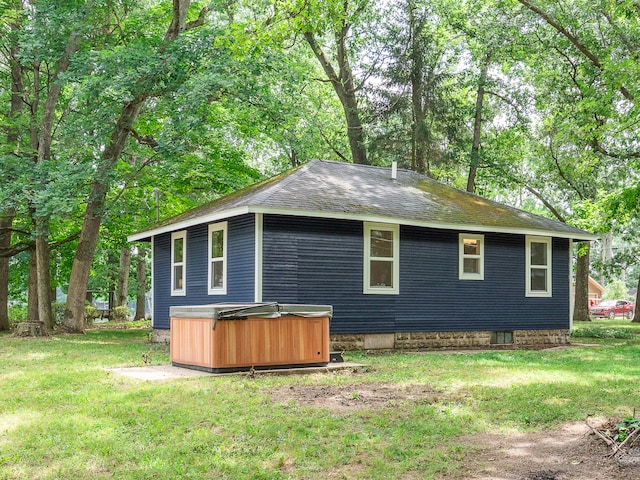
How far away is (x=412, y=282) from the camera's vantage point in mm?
16656

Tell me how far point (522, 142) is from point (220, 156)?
45.2ft

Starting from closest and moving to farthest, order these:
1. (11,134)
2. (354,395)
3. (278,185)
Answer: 1. (354,395)
2. (278,185)
3. (11,134)

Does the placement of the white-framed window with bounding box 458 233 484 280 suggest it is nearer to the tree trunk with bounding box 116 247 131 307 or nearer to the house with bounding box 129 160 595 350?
the house with bounding box 129 160 595 350

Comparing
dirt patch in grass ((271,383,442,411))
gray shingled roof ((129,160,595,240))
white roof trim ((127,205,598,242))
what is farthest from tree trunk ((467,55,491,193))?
dirt patch in grass ((271,383,442,411))

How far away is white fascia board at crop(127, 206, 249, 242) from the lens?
46.7 feet

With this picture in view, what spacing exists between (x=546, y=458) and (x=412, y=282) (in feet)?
34.3

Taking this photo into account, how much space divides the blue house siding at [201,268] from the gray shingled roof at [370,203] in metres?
0.48

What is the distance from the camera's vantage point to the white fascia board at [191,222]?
1424cm

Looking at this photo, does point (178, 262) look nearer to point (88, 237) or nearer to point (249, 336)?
point (88, 237)

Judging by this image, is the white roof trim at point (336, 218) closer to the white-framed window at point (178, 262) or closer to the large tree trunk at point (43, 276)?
the white-framed window at point (178, 262)

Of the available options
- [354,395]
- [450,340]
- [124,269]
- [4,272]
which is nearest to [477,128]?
[450,340]

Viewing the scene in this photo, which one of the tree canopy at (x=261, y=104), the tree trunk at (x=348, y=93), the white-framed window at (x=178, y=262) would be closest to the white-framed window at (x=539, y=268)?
the tree canopy at (x=261, y=104)

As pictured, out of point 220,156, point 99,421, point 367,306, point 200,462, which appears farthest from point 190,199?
point 200,462

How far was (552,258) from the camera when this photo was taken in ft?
62.2
